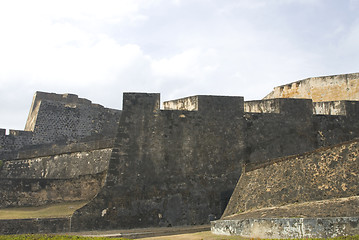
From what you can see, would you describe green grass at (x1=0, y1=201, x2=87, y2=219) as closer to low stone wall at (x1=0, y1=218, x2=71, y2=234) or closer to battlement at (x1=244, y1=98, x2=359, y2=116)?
low stone wall at (x1=0, y1=218, x2=71, y2=234)

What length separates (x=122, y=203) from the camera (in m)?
13.0

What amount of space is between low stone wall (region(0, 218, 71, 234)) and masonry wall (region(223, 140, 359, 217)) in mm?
5378

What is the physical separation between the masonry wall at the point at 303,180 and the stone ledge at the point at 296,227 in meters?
1.15

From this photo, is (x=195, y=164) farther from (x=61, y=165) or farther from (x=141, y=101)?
Answer: (x=61, y=165)

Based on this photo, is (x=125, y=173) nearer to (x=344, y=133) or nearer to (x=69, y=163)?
(x=69, y=163)

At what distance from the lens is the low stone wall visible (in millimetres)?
12086

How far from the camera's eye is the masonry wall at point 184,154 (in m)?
13.1

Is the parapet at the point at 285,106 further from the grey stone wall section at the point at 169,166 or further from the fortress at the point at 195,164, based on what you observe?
the grey stone wall section at the point at 169,166

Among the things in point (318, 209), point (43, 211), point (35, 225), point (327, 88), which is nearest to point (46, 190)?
point (43, 211)

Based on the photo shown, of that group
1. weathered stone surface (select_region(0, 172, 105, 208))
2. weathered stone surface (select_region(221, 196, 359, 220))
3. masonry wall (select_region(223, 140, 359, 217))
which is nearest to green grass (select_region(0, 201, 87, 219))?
weathered stone surface (select_region(0, 172, 105, 208))

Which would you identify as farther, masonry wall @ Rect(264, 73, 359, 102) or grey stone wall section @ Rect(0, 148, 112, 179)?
masonry wall @ Rect(264, 73, 359, 102)

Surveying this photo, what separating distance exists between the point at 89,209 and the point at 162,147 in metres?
3.35

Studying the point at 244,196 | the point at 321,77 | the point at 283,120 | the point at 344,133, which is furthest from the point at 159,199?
the point at 321,77

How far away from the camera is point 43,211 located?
14.1m
